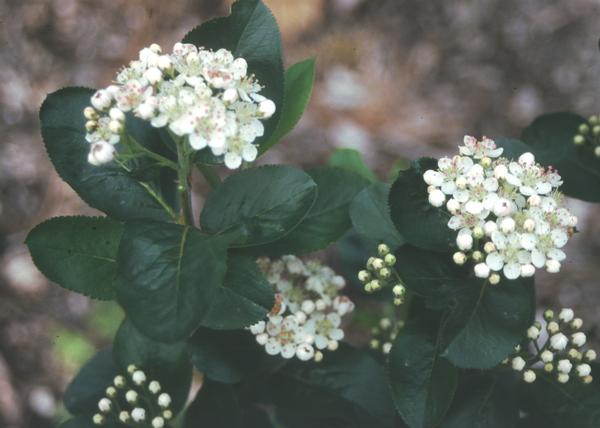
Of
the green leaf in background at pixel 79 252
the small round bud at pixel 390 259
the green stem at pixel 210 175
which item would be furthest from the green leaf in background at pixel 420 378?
the green leaf in background at pixel 79 252

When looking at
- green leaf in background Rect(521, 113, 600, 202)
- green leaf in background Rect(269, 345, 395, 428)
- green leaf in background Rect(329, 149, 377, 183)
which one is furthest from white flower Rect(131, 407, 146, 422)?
green leaf in background Rect(521, 113, 600, 202)

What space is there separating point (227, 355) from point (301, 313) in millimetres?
264

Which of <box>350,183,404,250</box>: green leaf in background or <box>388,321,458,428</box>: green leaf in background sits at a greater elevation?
<box>350,183,404,250</box>: green leaf in background

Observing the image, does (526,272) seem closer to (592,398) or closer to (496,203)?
(496,203)

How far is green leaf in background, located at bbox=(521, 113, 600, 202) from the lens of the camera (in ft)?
7.94

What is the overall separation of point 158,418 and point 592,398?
1.26 meters

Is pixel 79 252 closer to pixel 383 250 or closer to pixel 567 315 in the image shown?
pixel 383 250

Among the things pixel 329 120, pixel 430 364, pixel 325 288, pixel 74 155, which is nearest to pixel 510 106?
pixel 329 120

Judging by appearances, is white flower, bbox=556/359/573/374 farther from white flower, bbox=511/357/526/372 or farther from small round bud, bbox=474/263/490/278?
small round bud, bbox=474/263/490/278

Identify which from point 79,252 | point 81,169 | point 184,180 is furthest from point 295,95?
point 79,252

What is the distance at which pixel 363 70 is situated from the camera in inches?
178

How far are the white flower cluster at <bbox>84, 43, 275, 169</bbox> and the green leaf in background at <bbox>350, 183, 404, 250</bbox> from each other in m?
0.42

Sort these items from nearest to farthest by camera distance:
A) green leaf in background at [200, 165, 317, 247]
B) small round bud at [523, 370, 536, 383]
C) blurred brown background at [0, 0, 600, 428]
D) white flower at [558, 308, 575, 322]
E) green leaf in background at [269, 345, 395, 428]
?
1. green leaf in background at [200, 165, 317, 247]
2. small round bud at [523, 370, 536, 383]
3. white flower at [558, 308, 575, 322]
4. green leaf in background at [269, 345, 395, 428]
5. blurred brown background at [0, 0, 600, 428]

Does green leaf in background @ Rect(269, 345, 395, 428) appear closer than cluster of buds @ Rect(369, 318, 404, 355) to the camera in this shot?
Yes
